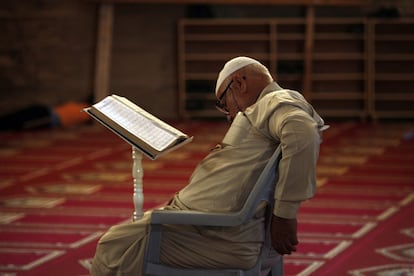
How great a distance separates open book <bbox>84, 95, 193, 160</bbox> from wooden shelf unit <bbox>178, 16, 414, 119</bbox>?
8893 millimetres

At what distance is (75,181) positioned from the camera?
8.05 m

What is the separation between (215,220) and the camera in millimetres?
3273

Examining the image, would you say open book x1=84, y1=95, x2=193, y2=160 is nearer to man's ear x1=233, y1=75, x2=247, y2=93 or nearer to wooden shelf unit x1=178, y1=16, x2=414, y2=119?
man's ear x1=233, y1=75, x2=247, y2=93

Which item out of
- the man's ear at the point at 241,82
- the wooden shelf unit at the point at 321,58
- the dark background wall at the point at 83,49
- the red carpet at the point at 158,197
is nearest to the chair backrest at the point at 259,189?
the man's ear at the point at 241,82

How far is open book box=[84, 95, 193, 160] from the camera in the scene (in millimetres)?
3425

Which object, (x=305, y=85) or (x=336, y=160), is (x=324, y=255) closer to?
(x=336, y=160)

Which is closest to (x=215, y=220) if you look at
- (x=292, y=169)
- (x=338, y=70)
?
(x=292, y=169)

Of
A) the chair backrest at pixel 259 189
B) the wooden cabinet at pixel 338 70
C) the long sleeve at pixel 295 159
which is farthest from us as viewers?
the wooden cabinet at pixel 338 70

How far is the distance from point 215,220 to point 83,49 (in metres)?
9.81

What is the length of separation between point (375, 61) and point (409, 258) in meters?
7.86

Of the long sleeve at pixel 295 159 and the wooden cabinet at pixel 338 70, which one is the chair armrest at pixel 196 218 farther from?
the wooden cabinet at pixel 338 70

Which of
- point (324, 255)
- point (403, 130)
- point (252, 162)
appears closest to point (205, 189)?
point (252, 162)

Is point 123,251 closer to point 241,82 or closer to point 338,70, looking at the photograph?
point 241,82

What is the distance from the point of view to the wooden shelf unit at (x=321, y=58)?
12.5 meters
